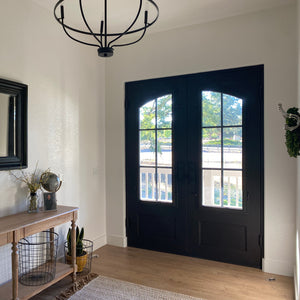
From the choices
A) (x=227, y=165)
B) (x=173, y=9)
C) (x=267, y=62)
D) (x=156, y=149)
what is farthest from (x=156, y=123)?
(x=267, y=62)

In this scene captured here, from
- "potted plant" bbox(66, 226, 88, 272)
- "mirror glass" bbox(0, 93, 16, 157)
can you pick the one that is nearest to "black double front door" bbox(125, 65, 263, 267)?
"potted plant" bbox(66, 226, 88, 272)

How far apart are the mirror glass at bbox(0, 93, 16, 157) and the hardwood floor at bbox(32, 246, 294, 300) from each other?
4.56 feet

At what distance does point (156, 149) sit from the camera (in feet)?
11.7

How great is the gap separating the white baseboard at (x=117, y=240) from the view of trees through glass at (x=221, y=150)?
4.12ft

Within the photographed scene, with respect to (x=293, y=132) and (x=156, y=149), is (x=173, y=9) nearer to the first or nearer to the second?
(x=156, y=149)

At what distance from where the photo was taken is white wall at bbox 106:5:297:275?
2883 millimetres

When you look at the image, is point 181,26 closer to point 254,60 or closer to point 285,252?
point 254,60

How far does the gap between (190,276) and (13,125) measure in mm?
2350

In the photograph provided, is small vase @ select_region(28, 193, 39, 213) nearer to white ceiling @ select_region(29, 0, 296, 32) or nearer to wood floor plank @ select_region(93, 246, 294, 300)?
wood floor plank @ select_region(93, 246, 294, 300)

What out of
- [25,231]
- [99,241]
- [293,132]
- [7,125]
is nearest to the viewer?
[293,132]

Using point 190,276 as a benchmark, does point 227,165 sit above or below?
above

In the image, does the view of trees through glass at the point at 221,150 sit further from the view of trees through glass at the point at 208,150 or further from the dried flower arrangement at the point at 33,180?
the dried flower arrangement at the point at 33,180

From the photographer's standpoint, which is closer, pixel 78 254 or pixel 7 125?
pixel 7 125

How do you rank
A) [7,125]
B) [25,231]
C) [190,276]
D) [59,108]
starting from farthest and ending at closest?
[59,108] < [190,276] < [7,125] < [25,231]
